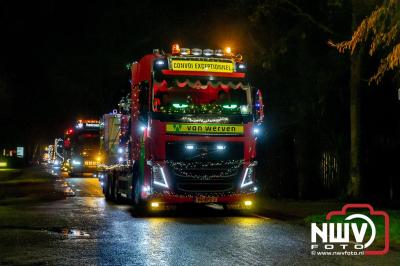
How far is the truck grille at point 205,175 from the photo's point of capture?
1662cm

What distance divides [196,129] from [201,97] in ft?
3.12

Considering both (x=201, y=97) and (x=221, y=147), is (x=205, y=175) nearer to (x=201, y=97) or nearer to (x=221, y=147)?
(x=221, y=147)

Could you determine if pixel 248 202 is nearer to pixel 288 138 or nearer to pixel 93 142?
pixel 288 138

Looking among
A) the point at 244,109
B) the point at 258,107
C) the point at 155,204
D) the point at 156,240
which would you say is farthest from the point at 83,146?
the point at 156,240

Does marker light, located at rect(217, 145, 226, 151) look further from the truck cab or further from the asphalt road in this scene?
the truck cab

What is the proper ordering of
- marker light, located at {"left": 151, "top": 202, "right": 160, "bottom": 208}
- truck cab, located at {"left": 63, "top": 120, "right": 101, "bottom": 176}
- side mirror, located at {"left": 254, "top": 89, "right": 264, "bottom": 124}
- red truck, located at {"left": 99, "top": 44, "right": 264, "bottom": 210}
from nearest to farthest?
red truck, located at {"left": 99, "top": 44, "right": 264, "bottom": 210}, marker light, located at {"left": 151, "top": 202, "right": 160, "bottom": 208}, side mirror, located at {"left": 254, "top": 89, "right": 264, "bottom": 124}, truck cab, located at {"left": 63, "top": 120, "right": 101, "bottom": 176}

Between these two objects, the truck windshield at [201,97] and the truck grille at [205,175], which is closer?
the truck grille at [205,175]

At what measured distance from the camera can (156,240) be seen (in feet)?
40.7

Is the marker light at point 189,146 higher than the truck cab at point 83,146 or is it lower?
lower

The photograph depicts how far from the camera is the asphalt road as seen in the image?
34.0 ft

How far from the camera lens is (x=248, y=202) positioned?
56.5 ft

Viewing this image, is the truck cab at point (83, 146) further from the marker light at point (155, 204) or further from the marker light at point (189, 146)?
the marker light at point (189, 146)

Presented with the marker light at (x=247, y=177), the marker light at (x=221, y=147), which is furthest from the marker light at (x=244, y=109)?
the marker light at (x=247, y=177)

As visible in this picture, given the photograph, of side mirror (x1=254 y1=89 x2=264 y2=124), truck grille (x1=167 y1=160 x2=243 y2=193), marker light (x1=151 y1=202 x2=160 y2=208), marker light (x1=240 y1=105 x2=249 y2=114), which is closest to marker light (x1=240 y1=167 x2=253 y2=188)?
truck grille (x1=167 y1=160 x2=243 y2=193)
